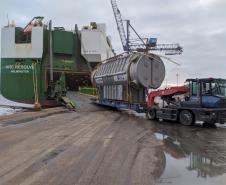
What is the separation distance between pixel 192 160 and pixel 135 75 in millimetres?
12197

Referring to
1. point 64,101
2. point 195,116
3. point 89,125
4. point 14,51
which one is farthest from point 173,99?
point 14,51

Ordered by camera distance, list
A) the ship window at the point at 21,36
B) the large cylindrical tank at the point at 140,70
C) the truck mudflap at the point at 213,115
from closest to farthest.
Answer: the truck mudflap at the point at 213,115 < the large cylindrical tank at the point at 140,70 < the ship window at the point at 21,36

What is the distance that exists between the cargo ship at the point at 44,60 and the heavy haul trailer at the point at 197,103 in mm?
11578

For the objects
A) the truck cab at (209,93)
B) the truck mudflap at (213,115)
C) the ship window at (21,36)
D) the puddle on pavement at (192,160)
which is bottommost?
the puddle on pavement at (192,160)

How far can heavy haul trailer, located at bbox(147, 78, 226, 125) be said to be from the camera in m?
16.5

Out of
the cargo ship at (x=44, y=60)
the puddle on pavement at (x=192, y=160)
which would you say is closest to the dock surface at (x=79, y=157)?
the puddle on pavement at (x=192, y=160)

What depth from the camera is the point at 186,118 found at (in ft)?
57.1

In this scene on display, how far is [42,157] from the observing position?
9.06 meters

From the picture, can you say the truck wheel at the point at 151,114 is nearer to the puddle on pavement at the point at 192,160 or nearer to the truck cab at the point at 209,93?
the truck cab at the point at 209,93

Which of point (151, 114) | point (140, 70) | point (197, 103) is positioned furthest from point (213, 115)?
point (140, 70)

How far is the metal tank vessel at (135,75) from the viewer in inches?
830

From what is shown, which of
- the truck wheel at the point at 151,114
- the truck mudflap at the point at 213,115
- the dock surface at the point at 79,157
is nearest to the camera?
the dock surface at the point at 79,157

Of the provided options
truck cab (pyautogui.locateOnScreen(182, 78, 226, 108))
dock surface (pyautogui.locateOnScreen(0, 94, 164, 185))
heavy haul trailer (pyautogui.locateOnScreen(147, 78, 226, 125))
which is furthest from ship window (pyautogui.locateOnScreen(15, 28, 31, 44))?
dock surface (pyautogui.locateOnScreen(0, 94, 164, 185))

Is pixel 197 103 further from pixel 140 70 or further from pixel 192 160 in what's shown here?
pixel 192 160
